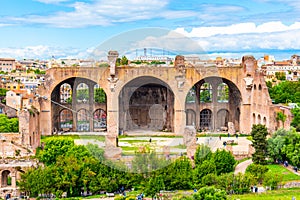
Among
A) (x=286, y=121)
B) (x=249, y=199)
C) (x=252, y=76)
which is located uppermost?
(x=252, y=76)

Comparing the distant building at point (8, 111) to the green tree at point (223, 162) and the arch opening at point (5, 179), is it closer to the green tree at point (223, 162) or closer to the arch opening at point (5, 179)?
the arch opening at point (5, 179)

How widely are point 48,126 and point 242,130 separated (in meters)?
17.6

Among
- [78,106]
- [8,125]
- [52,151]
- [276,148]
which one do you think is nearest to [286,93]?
[78,106]

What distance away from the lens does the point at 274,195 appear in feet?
87.7

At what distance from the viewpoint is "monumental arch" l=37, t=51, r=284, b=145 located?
45344 mm

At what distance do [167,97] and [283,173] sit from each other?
21.3 metres

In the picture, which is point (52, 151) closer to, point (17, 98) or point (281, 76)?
point (17, 98)

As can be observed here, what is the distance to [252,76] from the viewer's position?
45.7m

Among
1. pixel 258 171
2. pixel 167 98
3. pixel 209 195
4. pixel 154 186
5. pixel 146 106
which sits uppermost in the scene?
pixel 167 98

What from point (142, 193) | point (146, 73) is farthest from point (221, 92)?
point (142, 193)

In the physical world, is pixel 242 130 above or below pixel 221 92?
below

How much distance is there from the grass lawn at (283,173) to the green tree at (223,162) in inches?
91.6

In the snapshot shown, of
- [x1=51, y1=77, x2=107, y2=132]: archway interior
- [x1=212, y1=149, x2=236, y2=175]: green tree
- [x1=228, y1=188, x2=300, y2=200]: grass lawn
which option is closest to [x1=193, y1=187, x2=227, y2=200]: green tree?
[x1=228, y1=188, x2=300, y2=200]: grass lawn

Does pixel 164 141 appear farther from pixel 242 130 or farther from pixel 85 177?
pixel 85 177
